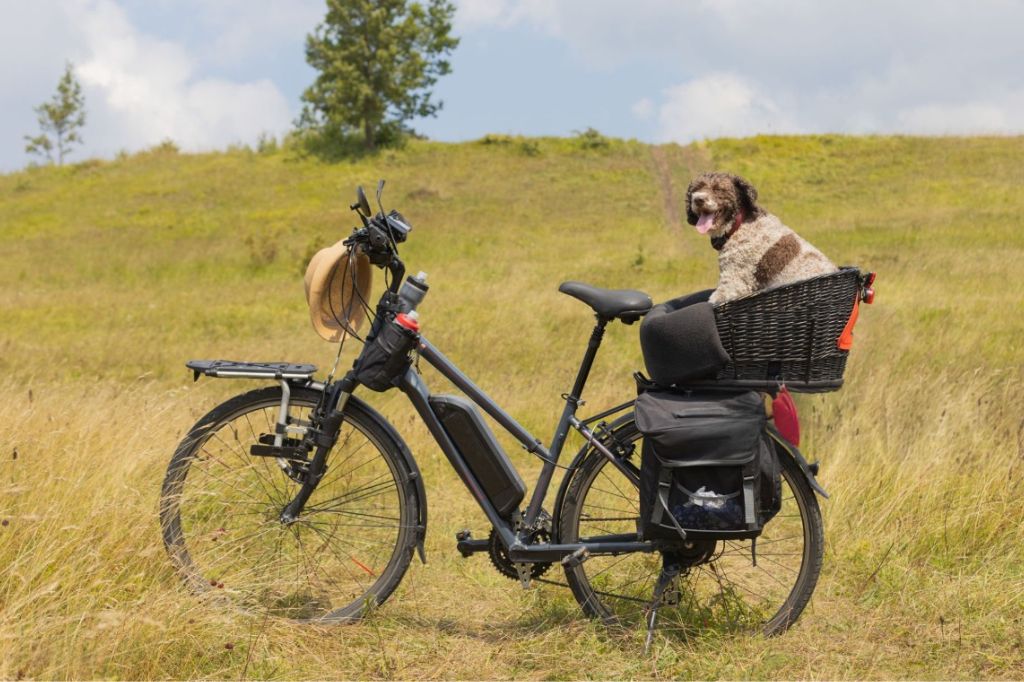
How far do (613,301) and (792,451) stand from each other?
2.83 feet

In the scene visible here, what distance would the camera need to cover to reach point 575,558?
338 centimetres

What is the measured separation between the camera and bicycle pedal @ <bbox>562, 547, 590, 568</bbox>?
3.38m

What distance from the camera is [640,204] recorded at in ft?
98.8

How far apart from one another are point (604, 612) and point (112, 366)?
822 cm

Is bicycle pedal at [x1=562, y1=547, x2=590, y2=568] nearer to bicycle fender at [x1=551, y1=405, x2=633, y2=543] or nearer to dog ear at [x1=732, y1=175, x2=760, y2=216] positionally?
bicycle fender at [x1=551, y1=405, x2=633, y2=543]

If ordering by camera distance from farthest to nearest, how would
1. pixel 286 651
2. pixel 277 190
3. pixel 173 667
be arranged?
pixel 277 190 < pixel 286 651 < pixel 173 667

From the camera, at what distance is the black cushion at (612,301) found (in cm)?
325

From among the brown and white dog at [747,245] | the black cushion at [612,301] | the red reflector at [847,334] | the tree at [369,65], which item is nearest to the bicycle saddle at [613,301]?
the black cushion at [612,301]

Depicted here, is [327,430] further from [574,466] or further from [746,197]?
[746,197]

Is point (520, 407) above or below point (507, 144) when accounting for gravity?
below

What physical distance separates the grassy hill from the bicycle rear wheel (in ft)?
0.46

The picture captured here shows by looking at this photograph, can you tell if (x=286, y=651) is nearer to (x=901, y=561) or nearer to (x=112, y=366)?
(x=901, y=561)

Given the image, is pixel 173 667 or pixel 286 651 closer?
pixel 173 667

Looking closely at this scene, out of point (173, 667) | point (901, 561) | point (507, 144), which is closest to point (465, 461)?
point (173, 667)
